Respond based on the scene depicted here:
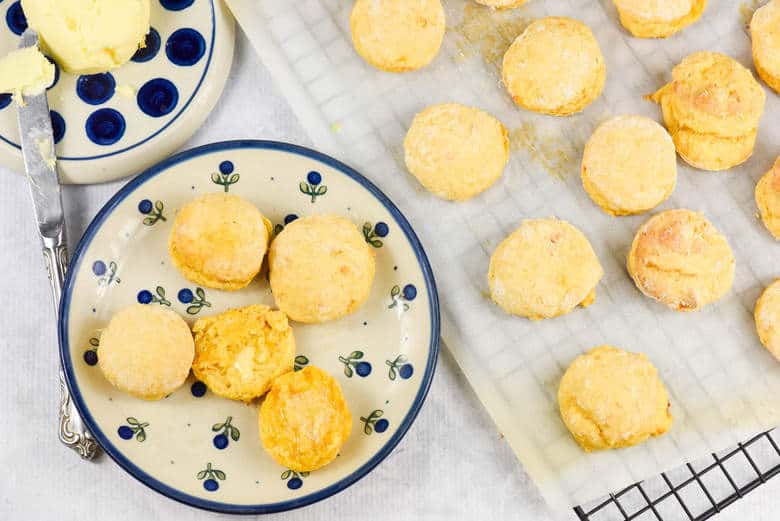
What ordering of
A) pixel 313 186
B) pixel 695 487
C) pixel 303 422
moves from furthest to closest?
1. pixel 695 487
2. pixel 313 186
3. pixel 303 422

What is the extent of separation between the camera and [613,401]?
4.26ft

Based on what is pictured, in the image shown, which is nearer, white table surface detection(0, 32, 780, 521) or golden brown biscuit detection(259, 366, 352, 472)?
golden brown biscuit detection(259, 366, 352, 472)

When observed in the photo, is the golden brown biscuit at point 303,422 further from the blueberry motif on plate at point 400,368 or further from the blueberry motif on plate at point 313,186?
the blueberry motif on plate at point 313,186

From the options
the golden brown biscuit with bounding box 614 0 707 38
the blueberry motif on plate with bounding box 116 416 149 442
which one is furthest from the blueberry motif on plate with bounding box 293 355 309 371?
the golden brown biscuit with bounding box 614 0 707 38

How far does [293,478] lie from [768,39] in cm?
109

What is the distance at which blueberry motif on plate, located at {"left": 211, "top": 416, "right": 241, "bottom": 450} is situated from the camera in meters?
1.31

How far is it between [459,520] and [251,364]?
0.49m

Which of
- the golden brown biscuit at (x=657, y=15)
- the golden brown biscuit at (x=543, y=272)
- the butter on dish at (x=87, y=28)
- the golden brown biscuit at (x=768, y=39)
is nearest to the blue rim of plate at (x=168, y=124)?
the butter on dish at (x=87, y=28)

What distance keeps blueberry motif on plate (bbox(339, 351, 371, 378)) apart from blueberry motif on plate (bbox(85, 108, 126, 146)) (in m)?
0.54

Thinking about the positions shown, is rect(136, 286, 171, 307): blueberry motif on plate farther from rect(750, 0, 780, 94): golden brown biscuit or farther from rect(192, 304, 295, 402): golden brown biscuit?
rect(750, 0, 780, 94): golden brown biscuit

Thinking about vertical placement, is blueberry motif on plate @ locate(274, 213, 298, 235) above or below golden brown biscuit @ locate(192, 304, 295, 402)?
above

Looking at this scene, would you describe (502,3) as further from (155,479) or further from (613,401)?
(155,479)

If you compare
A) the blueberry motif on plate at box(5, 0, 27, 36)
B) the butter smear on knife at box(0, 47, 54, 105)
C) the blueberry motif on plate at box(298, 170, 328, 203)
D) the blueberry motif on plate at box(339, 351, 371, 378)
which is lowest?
the blueberry motif on plate at box(339, 351, 371, 378)

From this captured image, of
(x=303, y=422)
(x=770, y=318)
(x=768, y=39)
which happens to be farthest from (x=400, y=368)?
(x=768, y=39)
